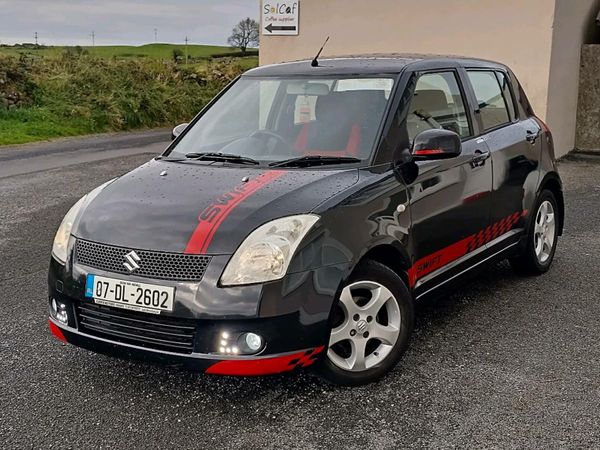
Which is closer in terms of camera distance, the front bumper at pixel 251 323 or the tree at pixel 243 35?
the front bumper at pixel 251 323

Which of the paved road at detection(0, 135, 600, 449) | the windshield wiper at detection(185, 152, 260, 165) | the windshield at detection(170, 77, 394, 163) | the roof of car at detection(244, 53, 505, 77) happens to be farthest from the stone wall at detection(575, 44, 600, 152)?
the windshield wiper at detection(185, 152, 260, 165)

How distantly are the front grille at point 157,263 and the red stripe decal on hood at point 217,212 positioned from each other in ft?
0.17

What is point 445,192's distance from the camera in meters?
4.23

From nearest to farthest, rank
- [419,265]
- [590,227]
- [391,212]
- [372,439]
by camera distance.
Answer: [372,439] < [391,212] < [419,265] < [590,227]

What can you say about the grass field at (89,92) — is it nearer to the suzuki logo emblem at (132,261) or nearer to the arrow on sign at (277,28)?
the arrow on sign at (277,28)

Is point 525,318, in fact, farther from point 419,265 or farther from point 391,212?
point 391,212

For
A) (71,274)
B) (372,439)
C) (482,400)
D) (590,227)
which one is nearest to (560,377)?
(482,400)

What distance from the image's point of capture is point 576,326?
180 inches

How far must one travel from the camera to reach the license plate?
321 centimetres

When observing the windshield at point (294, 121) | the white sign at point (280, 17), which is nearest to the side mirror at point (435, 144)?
the windshield at point (294, 121)

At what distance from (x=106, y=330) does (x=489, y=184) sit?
2707 mm

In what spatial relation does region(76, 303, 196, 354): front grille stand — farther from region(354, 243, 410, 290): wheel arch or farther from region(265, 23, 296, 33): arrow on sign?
region(265, 23, 296, 33): arrow on sign

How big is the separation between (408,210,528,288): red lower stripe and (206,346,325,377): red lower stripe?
98 cm

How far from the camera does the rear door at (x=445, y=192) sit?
13.3 feet
